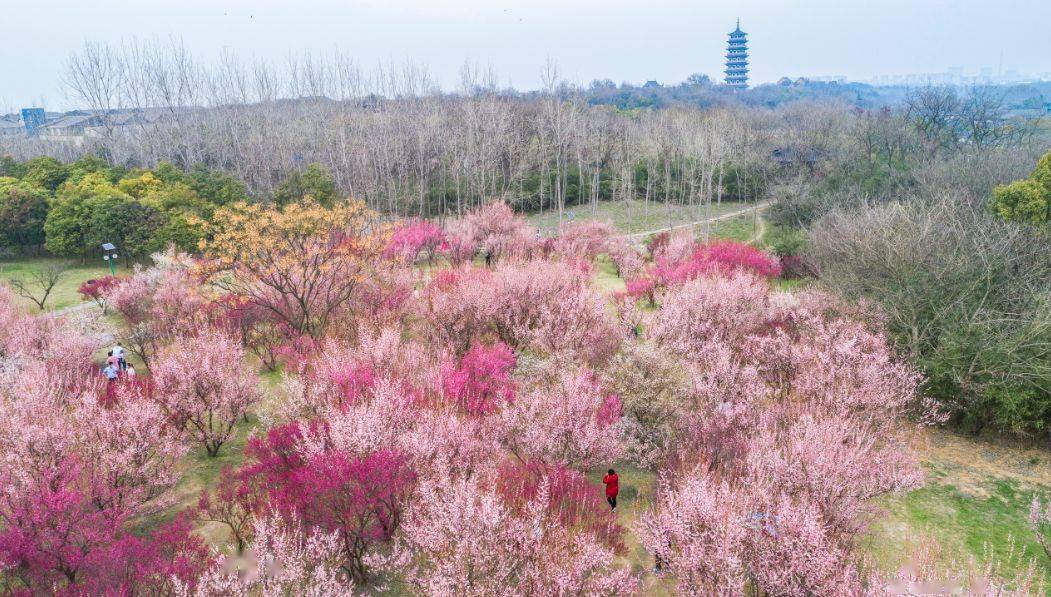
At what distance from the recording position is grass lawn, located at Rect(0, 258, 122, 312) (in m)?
27.2

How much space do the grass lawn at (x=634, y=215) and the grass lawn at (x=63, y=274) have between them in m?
29.7

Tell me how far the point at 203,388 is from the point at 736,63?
16892 centimetres

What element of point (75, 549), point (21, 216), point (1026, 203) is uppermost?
point (1026, 203)

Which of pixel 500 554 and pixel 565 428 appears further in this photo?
pixel 565 428

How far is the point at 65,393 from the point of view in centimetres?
1440

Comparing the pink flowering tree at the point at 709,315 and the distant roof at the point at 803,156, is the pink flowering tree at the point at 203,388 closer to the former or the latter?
the pink flowering tree at the point at 709,315

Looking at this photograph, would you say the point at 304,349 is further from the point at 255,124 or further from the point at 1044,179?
the point at 255,124

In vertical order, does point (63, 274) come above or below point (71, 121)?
below

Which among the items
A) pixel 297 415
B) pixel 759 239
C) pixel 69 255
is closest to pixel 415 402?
pixel 297 415

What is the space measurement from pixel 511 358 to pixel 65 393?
1173 centimetres

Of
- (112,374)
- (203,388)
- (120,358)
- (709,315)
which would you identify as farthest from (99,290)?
(709,315)

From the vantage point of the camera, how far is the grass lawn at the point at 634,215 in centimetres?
4734

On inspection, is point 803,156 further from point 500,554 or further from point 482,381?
point 500,554

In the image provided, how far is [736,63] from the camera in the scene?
506 ft
